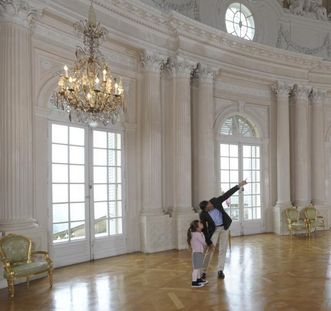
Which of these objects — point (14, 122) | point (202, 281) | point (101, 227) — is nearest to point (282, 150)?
point (101, 227)

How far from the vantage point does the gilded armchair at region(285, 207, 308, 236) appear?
36.9 ft

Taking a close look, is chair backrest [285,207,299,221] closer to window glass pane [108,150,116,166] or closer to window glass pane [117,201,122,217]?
window glass pane [117,201,122,217]

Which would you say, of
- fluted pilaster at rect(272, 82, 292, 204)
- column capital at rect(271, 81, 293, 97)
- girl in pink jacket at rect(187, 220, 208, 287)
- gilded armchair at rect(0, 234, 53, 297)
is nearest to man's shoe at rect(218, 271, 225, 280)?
girl in pink jacket at rect(187, 220, 208, 287)

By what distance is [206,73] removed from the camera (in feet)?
34.3

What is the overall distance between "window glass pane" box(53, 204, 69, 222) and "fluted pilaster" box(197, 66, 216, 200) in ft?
12.1

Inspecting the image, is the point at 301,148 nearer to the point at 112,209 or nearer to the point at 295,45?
the point at 295,45

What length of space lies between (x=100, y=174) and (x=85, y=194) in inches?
23.2

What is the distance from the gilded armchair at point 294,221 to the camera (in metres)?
11.2

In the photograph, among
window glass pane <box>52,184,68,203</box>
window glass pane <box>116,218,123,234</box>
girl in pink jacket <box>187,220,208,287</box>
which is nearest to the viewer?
girl in pink jacket <box>187,220,208,287</box>

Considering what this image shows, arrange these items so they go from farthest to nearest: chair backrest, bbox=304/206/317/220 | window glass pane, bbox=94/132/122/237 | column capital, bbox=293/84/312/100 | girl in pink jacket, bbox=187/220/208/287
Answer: column capital, bbox=293/84/312/100 → chair backrest, bbox=304/206/317/220 → window glass pane, bbox=94/132/122/237 → girl in pink jacket, bbox=187/220/208/287

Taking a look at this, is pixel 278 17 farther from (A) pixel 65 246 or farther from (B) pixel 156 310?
(B) pixel 156 310

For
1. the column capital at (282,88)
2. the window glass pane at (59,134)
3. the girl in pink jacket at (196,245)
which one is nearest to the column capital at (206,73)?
the column capital at (282,88)

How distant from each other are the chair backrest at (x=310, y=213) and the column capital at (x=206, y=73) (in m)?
4.75

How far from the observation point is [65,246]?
306 inches
